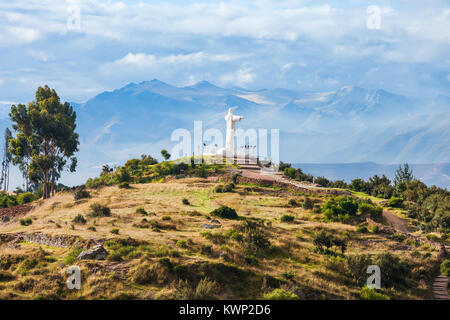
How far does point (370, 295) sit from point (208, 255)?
9.85 m

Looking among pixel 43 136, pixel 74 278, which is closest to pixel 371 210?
pixel 74 278

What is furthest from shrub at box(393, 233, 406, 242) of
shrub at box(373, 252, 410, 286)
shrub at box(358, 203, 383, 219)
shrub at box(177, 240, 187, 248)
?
shrub at box(177, 240, 187, 248)

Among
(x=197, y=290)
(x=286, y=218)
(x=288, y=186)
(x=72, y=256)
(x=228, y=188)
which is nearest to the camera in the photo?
(x=197, y=290)

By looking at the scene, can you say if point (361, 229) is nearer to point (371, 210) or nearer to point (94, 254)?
point (371, 210)

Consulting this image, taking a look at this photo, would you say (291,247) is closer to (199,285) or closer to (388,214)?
(199,285)

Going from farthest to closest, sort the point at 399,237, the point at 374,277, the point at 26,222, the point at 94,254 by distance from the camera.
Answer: the point at 26,222 < the point at 399,237 < the point at 374,277 < the point at 94,254

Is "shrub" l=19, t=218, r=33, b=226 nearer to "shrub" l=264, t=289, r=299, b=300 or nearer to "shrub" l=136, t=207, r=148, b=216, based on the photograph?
"shrub" l=136, t=207, r=148, b=216

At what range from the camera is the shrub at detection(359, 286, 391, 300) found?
24.4 meters

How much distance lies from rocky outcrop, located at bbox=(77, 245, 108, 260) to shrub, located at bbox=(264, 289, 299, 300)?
9.82 meters

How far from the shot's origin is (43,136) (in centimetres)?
5869
